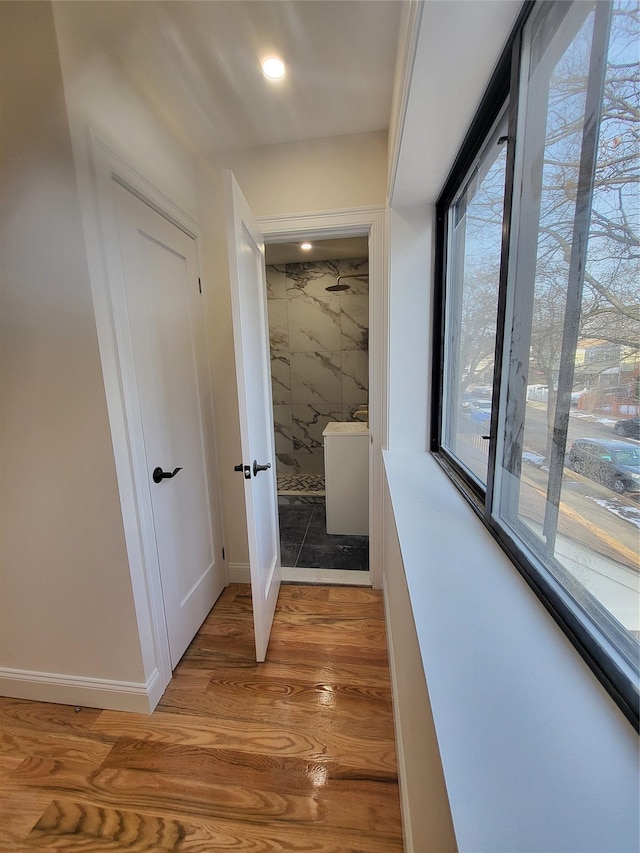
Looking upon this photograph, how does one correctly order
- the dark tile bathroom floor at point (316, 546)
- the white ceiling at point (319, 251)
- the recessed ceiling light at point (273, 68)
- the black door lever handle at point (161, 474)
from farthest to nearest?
the white ceiling at point (319, 251) → the dark tile bathroom floor at point (316, 546) → the black door lever handle at point (161, 474) → the recessed ceiling light at point (273, 68)

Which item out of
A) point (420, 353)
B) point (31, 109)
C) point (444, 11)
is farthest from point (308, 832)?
point (31, 109)

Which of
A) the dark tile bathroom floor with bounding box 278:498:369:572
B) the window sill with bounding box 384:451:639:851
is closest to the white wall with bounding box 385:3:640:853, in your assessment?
the window sill with bounding box 384:451:639:851

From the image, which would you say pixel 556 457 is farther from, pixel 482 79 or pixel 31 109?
pixel 31 109

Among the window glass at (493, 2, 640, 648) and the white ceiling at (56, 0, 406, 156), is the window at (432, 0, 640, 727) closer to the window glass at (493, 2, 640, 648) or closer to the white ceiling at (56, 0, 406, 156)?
the window glass at (493, 2, 640, 648)

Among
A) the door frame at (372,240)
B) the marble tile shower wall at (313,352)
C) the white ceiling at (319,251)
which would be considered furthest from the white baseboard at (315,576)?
the white ceiling at (319,251)

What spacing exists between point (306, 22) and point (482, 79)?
68 centimetres

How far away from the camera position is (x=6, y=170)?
989 millimetres

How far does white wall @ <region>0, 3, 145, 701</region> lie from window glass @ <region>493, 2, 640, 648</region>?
50.5 inches

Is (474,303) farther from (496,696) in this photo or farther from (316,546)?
(316,546)

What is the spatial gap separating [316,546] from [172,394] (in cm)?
159

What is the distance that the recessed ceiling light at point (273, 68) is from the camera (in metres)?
1.17

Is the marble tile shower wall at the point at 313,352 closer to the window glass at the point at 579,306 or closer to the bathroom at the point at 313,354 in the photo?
the bathroom at the point at 313,354

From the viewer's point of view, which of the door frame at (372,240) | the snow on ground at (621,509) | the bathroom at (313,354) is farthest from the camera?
the bathroom at (313,354)

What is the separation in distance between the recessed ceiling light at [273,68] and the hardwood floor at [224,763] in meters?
2.50
